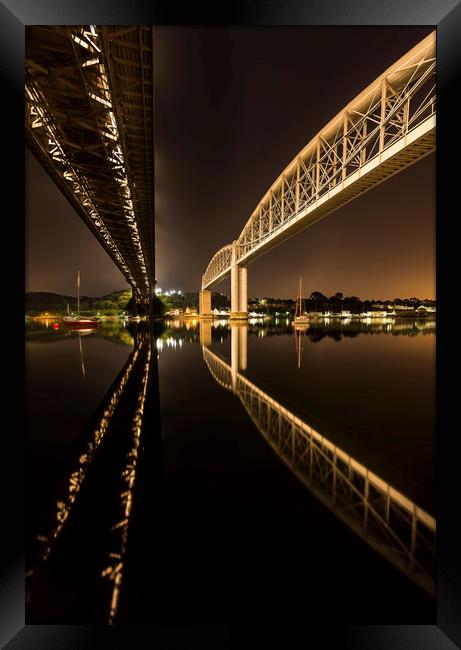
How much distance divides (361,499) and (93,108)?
629 inches

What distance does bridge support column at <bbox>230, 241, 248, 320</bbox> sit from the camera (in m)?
53.2

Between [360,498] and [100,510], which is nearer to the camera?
[100,510]

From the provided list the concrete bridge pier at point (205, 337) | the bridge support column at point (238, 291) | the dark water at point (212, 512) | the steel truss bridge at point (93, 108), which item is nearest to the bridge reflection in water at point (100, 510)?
the dark water at point (212, 512)

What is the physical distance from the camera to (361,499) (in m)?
3.18

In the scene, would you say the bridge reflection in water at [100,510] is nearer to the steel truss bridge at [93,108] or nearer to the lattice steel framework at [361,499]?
the lattice steel framework at [361,499]

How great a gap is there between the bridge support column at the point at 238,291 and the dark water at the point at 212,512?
46.9 metres

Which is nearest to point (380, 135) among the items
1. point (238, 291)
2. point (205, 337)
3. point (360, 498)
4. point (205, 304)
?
point (205, 337)

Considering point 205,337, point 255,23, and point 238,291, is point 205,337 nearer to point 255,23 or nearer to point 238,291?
point 255,23

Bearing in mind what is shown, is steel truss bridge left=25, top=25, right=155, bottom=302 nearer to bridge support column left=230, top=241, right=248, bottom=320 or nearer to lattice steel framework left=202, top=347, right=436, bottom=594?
lattice steel framework left=202, top=347, right=436, bottom=594

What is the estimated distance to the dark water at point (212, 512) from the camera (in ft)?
7.27

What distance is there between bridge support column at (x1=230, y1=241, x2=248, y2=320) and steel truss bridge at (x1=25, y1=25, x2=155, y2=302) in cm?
2764
